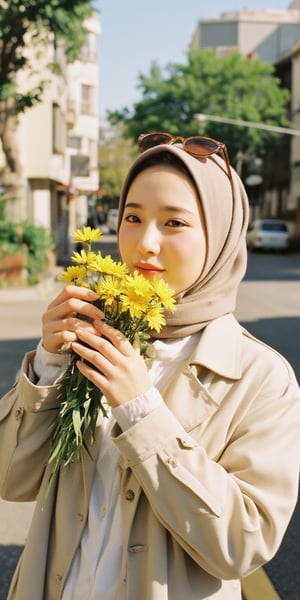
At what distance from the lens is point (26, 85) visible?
2544 cm

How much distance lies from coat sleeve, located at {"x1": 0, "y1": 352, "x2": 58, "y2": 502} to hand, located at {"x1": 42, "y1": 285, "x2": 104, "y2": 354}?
0.13 metres

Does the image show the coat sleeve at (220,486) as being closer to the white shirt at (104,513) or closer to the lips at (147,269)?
the white shirt at (104,513)

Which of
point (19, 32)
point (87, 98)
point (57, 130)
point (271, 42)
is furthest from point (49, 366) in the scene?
point (271, 42)

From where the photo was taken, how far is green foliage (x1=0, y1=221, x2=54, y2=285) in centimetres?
1766

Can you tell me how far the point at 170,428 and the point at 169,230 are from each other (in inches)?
15.6

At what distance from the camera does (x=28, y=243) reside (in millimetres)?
18266

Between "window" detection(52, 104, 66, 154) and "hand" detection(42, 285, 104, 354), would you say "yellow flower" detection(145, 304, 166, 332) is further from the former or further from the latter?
"window" detection(52, 104, 66, 154)

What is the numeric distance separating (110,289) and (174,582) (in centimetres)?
58

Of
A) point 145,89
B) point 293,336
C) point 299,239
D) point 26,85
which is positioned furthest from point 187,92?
point 293,336

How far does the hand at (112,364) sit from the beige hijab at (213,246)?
0.19 metres

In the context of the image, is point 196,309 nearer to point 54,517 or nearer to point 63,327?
point 63,327

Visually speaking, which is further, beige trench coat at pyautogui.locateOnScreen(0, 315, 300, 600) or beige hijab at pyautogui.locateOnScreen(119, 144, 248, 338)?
beige hijab at pyautogui.locateOnScreen(119, 144, 248, 338)

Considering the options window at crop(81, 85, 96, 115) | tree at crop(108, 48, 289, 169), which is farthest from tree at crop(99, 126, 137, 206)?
tree at crop(108, 48, 289, 169)

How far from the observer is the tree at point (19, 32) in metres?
16.1
